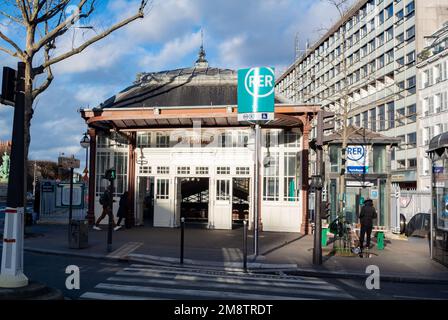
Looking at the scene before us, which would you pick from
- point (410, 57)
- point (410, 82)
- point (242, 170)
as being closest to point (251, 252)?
point (242, 170)

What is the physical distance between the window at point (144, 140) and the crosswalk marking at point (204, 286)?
10667mm

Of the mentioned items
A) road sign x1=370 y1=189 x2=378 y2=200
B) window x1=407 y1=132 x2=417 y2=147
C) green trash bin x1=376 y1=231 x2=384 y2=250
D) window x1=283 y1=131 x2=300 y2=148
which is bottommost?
green trash bin x1=376 y1=231 x2=384 y2=250

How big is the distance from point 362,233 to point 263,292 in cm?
691

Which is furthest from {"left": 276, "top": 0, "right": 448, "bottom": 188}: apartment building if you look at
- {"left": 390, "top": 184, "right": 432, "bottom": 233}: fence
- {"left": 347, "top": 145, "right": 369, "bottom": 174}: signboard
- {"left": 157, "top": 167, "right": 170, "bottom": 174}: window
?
{"left": 157, "top": 167, "right": 170, "bottom": 174}: window

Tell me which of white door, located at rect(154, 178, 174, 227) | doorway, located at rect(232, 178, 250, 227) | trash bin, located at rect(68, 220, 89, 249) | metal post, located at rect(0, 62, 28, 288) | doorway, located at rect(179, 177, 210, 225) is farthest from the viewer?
doorway, located at rect(179, 177, 210, 225)

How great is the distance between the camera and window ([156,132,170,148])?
827 inches

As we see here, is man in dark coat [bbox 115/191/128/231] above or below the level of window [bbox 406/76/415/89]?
below

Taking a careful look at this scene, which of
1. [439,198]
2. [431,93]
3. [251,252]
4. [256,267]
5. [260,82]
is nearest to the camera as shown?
[256,267]

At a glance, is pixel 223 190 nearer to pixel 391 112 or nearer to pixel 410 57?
pixel 410 57

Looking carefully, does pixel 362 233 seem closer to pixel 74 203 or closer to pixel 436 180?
pixel 436 180

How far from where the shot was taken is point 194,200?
25078 mm

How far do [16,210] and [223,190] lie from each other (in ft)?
43.0

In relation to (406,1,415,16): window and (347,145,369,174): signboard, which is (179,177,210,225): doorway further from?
(406,1,415,16): window

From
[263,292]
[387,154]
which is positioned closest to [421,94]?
[387,154]
